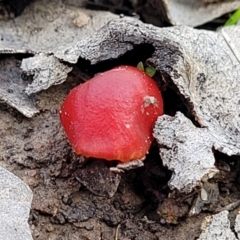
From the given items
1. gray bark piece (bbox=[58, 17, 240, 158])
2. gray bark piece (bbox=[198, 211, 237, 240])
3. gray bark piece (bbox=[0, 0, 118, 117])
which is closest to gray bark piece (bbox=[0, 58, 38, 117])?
gray bark piece (bbox=[0, 0, 118, 117])

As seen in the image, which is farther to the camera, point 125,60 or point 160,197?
point 125,60

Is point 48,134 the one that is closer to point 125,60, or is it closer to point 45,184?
point 45,184

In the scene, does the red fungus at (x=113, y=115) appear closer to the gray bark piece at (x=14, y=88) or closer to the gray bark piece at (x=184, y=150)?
the gray bark piece at (x=184, y=150)

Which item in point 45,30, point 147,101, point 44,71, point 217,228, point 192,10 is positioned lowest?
point 45,30

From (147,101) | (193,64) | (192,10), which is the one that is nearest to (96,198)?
(147,101)

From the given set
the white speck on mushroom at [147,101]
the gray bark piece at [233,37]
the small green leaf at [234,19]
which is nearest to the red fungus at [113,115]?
the white speck on mushroom at [147,101]

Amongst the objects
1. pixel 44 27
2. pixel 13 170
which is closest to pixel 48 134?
pixel 13 170

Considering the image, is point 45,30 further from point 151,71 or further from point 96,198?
point 96,198
